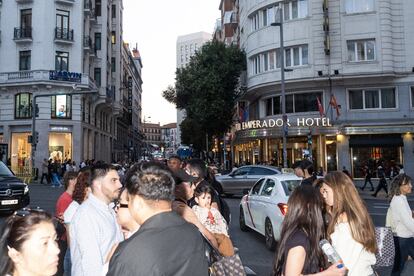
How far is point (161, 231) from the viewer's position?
2.25 m

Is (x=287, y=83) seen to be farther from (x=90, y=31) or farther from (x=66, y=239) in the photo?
(x=66, y=239)

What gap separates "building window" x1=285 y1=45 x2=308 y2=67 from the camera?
3047 cm

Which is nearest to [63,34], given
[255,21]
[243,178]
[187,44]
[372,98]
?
[255,21]

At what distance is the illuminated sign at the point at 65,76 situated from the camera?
37.2 meters

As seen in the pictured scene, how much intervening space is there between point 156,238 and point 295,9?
31.2 metres

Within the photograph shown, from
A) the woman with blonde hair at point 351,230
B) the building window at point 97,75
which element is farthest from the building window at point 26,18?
the woman with blonde hair at point 351,230

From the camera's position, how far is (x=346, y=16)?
98.0 ft

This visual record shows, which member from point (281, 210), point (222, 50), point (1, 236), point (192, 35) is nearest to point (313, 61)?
point (222, 50)

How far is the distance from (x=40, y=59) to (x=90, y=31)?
25.8 ft

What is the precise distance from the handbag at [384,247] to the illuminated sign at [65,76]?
3698 cm

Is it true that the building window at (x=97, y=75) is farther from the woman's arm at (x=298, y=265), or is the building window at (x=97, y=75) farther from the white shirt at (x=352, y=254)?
the woman's arm at (x=298, y=265)

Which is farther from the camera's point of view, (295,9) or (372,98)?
(295,9)

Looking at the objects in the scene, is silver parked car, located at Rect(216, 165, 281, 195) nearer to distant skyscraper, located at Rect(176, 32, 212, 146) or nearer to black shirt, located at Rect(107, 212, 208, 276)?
black shirt, located at Rect(107, 212, 208, 276)

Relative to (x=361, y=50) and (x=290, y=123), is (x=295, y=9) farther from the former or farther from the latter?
(x=290, y=123)
